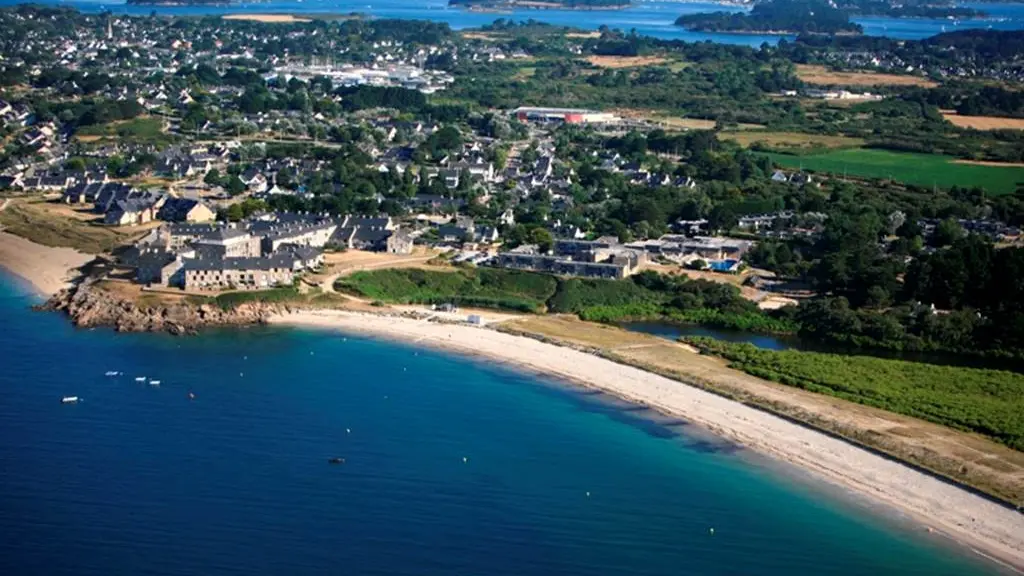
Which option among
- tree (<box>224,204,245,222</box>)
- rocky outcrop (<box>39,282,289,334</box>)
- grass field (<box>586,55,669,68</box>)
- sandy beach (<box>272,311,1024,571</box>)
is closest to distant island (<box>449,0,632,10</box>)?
grass field (<box>586,55,669,68</box>)

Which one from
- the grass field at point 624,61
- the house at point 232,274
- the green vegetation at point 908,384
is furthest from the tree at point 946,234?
the grass field at point 624,61

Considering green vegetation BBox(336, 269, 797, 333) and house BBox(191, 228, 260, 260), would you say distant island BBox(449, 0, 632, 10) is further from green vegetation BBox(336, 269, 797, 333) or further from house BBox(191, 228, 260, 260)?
green vegetation BBox(336, 269, 797, 333)

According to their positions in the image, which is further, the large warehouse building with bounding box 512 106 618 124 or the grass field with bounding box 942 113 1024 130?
the grass field with bounding box 942 113 1024 130

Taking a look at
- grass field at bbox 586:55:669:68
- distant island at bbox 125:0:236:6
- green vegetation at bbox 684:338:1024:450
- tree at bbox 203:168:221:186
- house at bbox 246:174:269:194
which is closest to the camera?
green vegetation at bbox 684:338:1024:450

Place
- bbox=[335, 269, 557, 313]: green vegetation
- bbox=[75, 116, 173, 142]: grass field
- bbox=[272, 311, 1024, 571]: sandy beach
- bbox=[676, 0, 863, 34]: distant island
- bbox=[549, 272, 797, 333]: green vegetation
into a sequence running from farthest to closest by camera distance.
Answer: bbox=[676, 0, 863, 34]: distant island
bbox=[75, 116, 173, 142]: grass field
bbox=[335, 269, 557, 313]: green vegetation
bbox=[549, 272, 797, 333]: green vegetation
bbox=[272, 311, 1024, 571]: sandy beach

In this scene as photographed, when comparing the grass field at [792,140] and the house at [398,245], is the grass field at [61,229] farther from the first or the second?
the grass field at [792,140]

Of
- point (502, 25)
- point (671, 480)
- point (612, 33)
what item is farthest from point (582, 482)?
point (502, 25)

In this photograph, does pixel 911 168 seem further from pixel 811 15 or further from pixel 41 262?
pixel 811 15

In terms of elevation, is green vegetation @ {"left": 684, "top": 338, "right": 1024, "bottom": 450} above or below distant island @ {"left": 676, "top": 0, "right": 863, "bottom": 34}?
below
